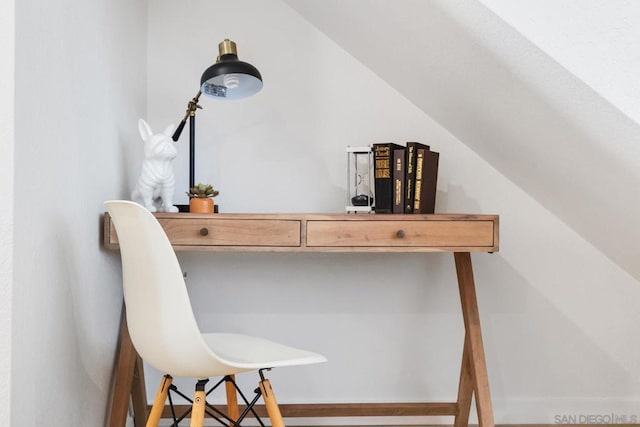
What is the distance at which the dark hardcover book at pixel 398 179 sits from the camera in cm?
190

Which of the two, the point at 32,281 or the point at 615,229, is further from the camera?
the point at 615,229

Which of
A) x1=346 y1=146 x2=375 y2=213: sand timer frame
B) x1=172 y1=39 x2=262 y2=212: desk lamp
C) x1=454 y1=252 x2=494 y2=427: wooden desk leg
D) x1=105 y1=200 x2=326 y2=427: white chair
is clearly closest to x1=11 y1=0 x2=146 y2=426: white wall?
x1=105 y1=200 x2=326 y2=427: white chair

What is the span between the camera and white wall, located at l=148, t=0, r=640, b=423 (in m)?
2.26

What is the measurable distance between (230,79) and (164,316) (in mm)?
857

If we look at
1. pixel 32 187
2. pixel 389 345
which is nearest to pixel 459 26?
pixel 32 187

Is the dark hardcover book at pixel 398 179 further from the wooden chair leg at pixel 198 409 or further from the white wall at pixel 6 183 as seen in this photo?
the white wall at pixel 6 183

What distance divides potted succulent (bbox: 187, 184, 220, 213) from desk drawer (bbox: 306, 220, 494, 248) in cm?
35

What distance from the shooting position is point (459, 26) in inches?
60.0

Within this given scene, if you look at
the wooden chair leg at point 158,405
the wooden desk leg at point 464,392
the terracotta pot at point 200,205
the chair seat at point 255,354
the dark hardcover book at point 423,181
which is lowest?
the wooden desk leg at point 464,392

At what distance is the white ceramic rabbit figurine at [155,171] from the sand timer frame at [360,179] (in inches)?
22.2

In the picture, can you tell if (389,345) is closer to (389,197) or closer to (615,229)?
(389,197)

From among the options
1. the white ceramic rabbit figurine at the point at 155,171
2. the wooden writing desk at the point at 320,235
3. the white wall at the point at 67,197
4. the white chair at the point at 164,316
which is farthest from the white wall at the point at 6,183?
the white ceramic rabbit figurine at the point at 155,171

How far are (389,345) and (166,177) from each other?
1015mm

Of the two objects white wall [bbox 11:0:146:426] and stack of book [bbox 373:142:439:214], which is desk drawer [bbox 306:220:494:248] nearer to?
stack of book [bbox 373:142:439:214]
